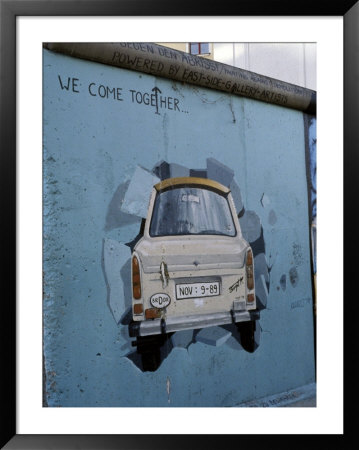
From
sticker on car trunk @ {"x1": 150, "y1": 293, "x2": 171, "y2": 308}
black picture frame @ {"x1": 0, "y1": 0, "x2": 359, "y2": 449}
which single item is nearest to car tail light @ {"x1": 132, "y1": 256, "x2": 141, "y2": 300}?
sticker on car trunk @ {"x1": 150, "y1": 293, "x2": 171, "y2": 308}

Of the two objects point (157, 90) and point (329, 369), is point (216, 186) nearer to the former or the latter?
point (157, 90)

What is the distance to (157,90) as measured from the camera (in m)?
3.82

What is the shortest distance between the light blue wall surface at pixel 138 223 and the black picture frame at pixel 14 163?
0.65 m

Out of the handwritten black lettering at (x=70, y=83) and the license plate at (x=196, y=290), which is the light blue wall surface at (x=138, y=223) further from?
the license plate at (x=196, y=290)

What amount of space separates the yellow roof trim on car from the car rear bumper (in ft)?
2.99

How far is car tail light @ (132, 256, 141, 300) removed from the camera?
355 centimetres

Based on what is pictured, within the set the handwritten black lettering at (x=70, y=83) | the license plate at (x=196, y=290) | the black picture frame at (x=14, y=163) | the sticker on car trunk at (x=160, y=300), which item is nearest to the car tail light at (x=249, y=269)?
the license plate at (x=196, y=290)

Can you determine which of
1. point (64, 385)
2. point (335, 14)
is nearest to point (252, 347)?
point (64, 385)

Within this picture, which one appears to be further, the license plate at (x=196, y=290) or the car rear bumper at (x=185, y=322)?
the license plate at (x=196, y=290)

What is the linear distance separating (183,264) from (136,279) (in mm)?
382

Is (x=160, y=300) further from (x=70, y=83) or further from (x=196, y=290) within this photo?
(x=70, y=83)

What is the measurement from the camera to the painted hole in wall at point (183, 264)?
11.6 ft

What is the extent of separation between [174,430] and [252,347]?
5.52 ft

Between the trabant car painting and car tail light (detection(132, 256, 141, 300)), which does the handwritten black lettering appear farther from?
car tail light (detection(132, 256, 141, 300))
